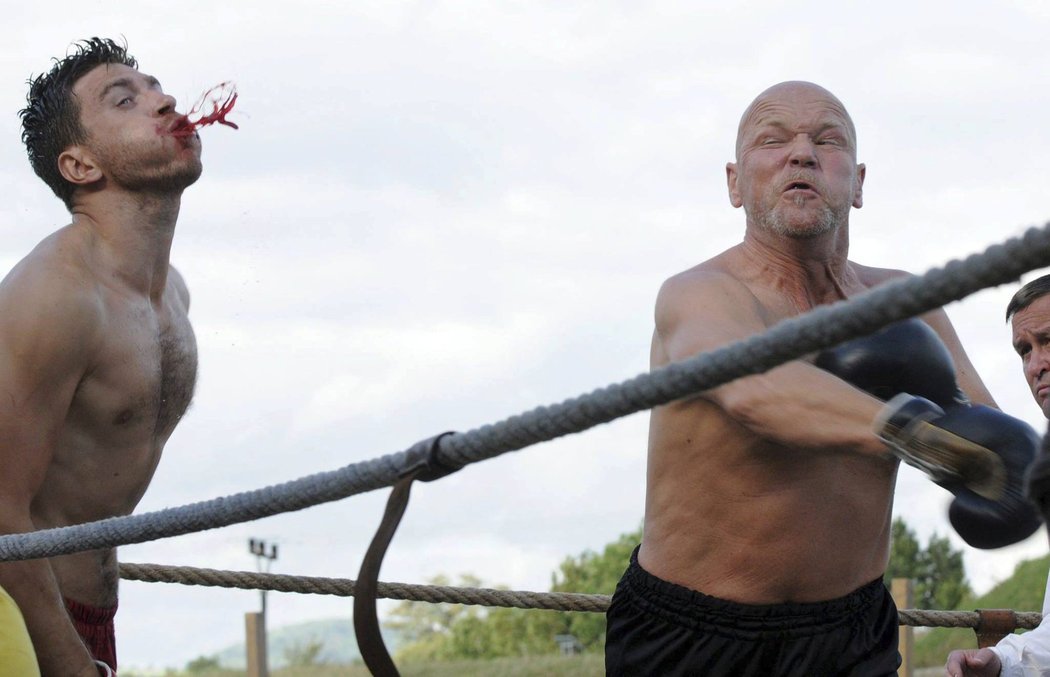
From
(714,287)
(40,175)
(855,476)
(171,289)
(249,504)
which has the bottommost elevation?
(249,504)

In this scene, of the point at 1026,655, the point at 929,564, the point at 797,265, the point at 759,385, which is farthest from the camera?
the point at 929,564

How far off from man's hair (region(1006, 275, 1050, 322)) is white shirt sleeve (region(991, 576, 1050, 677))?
775 millimetres

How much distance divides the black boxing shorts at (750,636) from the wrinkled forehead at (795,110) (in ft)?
3.17

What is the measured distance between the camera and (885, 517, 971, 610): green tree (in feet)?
A: 88.6

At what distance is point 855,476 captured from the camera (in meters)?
2.57

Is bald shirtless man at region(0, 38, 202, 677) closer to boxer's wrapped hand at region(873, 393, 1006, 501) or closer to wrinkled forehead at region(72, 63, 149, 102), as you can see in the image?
wrinkled forehead at region(72, 63, 149, 102)

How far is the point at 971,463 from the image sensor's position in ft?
5.46

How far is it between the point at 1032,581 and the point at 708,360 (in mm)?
15200

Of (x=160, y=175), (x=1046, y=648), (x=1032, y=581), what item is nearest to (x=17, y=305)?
(x=160, y=175)

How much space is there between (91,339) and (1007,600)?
14.4 meters

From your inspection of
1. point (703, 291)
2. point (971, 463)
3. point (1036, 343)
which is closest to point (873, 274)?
point (1036, 343)

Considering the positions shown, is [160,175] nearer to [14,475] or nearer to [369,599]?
[14,475]

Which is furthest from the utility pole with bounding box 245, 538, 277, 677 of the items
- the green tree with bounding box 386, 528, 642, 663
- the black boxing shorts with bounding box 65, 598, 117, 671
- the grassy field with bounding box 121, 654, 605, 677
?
the green tree with bounding box 386, 528, 642, 663

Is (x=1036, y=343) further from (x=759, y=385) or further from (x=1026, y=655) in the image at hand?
(x=759, y=385)
